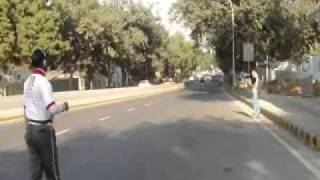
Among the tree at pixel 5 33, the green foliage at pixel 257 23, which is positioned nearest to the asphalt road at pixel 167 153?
the green foliage at pixel 257 23

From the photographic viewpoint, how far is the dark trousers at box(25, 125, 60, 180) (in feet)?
24.3

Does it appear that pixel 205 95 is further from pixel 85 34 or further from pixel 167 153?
pixel 167 153

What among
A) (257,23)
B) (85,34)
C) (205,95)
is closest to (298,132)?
(257,23)

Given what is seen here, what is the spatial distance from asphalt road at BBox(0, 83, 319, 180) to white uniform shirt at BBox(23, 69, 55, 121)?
3.43 metres

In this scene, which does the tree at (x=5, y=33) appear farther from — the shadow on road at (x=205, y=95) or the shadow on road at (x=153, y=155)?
the shadow on road at (x=153, y=155)

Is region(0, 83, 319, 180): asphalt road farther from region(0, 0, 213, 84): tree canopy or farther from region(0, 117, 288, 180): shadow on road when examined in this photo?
region(0, 0, 213, 84): tree canopy

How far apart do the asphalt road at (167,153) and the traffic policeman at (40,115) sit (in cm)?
317

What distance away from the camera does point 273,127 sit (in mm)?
21000

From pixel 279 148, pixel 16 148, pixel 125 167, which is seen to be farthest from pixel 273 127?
pixel 125 167

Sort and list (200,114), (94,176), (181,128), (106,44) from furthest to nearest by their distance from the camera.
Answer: (106,44) < (200,114) < (181,128) < (94,176)

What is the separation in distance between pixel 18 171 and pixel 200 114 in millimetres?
16124

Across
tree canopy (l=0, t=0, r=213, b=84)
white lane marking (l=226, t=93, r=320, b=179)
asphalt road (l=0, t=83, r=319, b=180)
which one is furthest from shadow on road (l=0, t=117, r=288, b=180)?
tree canopy (l=0, t=0, r=213, b=84)

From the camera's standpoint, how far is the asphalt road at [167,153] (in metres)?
11.2

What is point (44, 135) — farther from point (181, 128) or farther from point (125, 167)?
point (181, 128)
